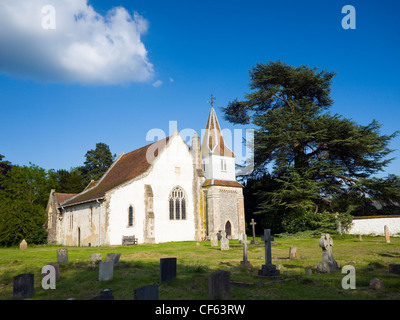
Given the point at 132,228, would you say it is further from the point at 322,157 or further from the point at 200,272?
the point at 322,157

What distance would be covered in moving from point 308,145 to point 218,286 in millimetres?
27411

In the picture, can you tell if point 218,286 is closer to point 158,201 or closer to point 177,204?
point 158,201

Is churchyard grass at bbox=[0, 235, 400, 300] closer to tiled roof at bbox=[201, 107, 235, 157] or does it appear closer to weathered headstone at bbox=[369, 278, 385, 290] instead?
weathered headstone at bbox=[369, 278, 385, 290]

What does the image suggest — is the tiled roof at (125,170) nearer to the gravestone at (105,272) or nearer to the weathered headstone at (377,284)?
the gravestone at (105,272)

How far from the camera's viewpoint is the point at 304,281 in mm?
9078

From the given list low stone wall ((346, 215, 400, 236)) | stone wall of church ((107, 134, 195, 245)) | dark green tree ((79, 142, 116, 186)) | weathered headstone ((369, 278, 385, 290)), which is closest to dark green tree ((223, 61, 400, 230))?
low stone wall ((346, 215, 400, 236))

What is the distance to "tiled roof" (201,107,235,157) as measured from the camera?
34688 mm

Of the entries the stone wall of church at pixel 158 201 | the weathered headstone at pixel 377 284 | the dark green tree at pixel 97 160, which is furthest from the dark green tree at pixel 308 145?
the dark green tree at pixel 97 160

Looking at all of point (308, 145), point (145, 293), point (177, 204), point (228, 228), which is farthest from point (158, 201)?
point (145, 293)

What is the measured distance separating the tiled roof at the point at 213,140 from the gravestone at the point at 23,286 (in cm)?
2674

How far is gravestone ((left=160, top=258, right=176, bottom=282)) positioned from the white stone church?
18.1 m

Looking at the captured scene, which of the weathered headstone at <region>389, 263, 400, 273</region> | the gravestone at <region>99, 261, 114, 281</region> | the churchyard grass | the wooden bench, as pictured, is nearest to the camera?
the churchyard grass
